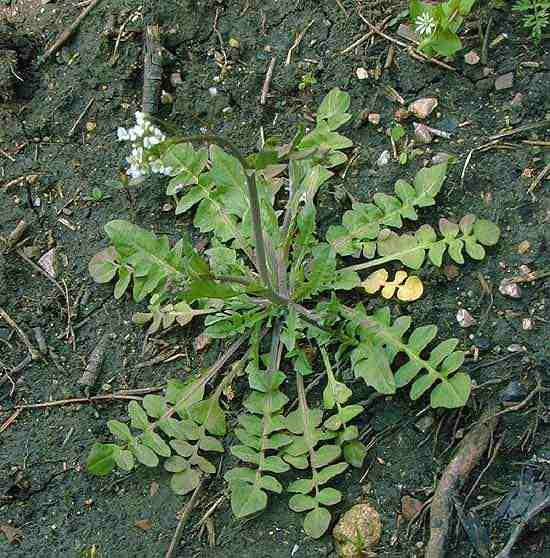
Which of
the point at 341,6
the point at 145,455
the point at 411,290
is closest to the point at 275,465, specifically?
the point at 145,455

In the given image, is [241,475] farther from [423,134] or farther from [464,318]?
[423,134]

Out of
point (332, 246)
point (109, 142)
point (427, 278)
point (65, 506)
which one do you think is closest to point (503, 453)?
point (427, 278)

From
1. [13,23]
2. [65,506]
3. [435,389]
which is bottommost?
[435,389]

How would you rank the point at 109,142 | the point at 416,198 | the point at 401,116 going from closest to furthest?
the point at 416,198 → the point at 401,116 → the point at 109,142

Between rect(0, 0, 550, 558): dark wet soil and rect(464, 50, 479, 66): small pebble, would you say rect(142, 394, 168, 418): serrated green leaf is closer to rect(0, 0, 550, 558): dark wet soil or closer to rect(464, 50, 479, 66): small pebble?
rect(0, 0, 550, 558): dark wet soil

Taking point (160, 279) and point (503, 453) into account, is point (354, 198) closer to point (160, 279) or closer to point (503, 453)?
point (160, 279)

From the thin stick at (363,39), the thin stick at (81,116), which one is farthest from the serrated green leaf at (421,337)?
the thin stick at (81,116)

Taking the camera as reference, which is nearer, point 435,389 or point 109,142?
point 435,389
